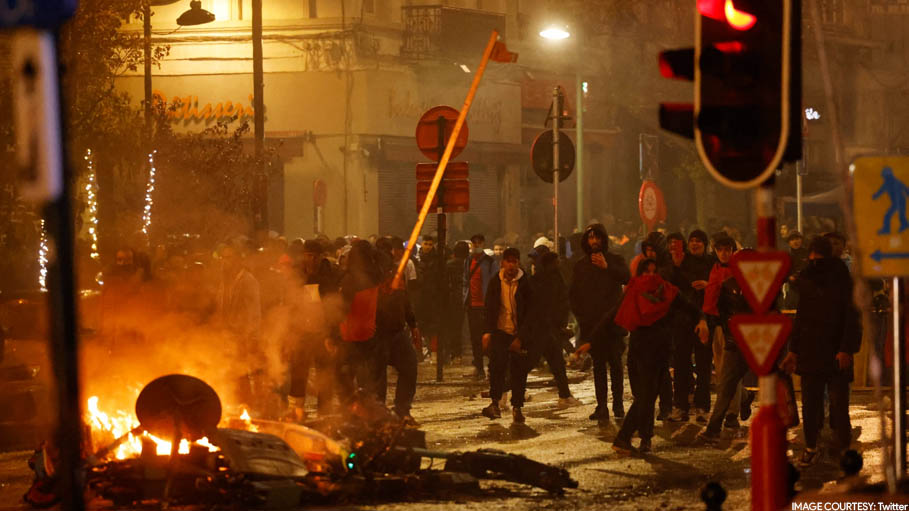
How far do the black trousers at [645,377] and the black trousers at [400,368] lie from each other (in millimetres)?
2335

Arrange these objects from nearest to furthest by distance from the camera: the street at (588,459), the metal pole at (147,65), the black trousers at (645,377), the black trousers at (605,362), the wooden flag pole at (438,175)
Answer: the street at (588,459) → the black trousers at (645,377) → the wooden flag pole at (438,175) → the black trousers at (605,362) → the metal pole at (147,65)

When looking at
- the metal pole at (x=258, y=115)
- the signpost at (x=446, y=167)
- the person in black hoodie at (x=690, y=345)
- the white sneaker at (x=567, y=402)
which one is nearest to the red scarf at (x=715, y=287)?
the person in black hoodie at (x=690, y=345)

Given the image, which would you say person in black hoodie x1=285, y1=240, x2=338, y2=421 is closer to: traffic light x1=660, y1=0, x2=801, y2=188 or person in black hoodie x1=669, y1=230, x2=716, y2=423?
person in black hoodie x1=669, y1=230, x2=716, y2=423

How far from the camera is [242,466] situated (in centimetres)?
916

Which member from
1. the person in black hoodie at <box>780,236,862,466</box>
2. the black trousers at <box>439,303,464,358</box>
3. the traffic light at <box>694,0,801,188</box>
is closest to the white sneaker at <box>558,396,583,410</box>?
the person in black hoodie at <box>780,236,862,466</box>

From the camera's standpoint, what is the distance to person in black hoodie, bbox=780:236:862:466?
434 inches

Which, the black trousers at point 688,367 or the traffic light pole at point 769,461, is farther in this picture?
the black trousers at point 688,367

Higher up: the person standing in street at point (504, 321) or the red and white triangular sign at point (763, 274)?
the red and white triangular sign at point (763, 274)

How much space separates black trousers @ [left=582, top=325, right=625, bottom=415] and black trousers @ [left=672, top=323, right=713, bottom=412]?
592 mm

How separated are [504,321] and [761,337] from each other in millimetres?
7510

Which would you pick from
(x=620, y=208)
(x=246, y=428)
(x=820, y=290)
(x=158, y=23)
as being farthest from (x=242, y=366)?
(x=620, y=208)

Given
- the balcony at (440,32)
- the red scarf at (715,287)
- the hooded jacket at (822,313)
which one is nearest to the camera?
the hooded jacket at (822,313)

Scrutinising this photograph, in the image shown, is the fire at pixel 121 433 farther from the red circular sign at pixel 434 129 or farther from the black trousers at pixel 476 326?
the black trousers at pixel 476 326

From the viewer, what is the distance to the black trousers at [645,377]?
11680 mm
